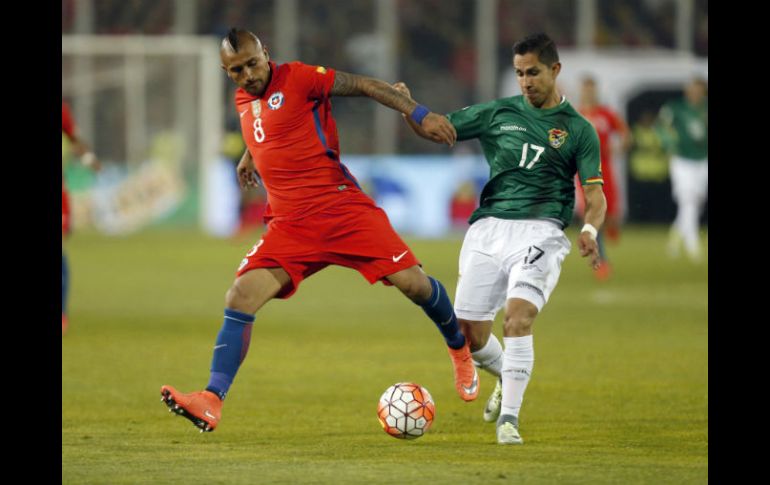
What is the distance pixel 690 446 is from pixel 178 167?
73.8 ft

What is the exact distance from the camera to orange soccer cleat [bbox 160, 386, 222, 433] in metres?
6.87

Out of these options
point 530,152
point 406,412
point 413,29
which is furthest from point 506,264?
point 413,29

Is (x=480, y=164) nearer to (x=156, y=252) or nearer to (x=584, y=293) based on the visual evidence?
(x=156, y=252)

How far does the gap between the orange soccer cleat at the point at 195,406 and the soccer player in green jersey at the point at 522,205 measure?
1.53 meters

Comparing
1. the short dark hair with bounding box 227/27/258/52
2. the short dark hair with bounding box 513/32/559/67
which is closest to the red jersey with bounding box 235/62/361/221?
the short dark hair with bounding box 227/27/258/52

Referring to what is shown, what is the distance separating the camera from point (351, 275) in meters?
20.7

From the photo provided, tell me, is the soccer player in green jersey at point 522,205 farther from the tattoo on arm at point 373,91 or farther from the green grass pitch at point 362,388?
the green grass pitch at point 362,388

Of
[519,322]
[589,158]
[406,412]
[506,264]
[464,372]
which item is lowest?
[406,412]

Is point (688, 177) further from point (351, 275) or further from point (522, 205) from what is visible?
point (522, 205)

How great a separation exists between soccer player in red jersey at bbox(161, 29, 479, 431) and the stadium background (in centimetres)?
76

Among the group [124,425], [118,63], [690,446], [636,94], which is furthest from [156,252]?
[690,446]

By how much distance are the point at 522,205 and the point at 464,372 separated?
1021 millimetres

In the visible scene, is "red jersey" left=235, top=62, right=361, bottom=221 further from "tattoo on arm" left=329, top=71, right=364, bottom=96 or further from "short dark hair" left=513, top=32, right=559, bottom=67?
"short dark hair" left=513, top=32, right=559, bottom=67

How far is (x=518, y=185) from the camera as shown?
787 cm
